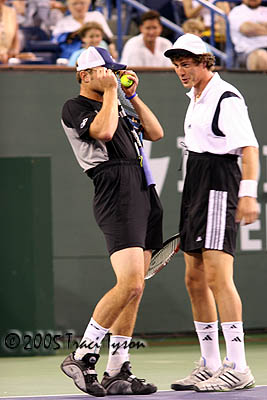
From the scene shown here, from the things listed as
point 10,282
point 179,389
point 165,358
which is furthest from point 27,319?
point 179,389

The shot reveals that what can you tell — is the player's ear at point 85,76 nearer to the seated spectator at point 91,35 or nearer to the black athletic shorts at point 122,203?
the black athletic shorts at point 122,203

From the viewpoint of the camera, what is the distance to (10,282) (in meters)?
7.66

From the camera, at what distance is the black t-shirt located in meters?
5.51

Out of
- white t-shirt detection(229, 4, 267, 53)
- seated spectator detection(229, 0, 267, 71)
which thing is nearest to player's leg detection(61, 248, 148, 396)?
seated spectator detection(229, 0, 267, 71)

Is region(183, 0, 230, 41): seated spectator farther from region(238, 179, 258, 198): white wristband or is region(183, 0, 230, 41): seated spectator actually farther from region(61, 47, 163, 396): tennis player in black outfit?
region(238, 179, 258, 198): white wristband

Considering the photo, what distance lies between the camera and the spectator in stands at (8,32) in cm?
920

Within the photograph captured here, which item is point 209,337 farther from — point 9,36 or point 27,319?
point 9,36

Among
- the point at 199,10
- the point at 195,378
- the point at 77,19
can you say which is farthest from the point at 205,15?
the point at 195,378

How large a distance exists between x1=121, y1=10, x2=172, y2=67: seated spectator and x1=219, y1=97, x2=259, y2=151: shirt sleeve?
3.62 m

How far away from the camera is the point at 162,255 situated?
6199mm

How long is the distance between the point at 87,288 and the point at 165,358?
1146 mm

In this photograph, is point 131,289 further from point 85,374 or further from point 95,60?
point 95,60

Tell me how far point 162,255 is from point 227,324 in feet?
2.91

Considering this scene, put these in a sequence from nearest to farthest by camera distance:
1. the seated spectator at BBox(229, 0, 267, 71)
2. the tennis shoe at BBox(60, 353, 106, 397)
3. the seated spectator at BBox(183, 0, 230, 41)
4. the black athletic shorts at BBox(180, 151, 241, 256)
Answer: the tennis shoe at BBox(60, 353, 106, 397) → the black athletic shorts at BBox(180, 151, 241, 256) → the seated spectator at BBox(229, 0, 267, 71) → the seated spectator at BBox(183, 0, 230, 41)
